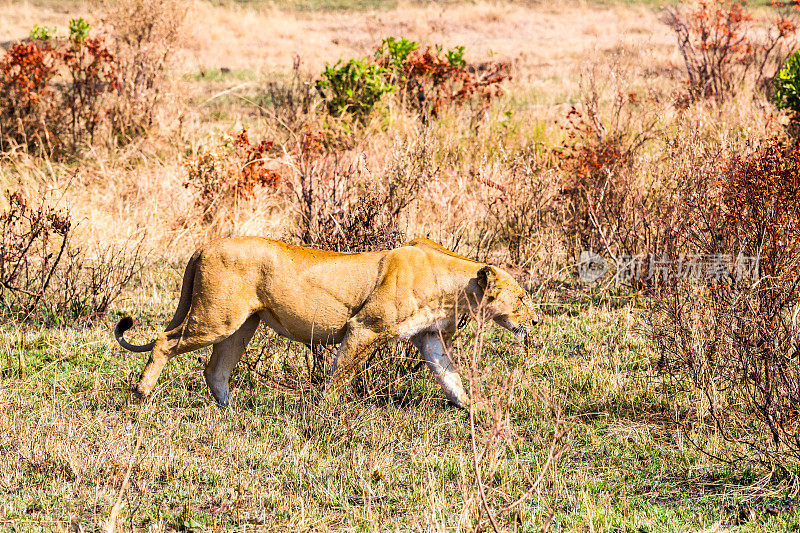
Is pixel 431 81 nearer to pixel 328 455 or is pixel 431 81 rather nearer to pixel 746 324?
pixel 746 324

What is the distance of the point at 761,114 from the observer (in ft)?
44.5

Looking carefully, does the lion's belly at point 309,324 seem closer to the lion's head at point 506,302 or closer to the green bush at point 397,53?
the lion's head at point 506,302

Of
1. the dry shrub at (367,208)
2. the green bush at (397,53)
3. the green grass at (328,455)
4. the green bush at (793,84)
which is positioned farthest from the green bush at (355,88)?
the green grass at (328,455)

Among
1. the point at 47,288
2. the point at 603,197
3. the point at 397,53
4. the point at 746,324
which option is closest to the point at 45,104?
the point at 397,53

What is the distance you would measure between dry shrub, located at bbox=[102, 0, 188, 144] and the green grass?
25.9ft

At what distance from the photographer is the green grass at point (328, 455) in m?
4.71

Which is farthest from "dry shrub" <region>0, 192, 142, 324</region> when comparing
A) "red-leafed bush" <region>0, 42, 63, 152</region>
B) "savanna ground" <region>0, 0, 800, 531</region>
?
"red-leafed bush" <region>0, 42, 63, 152</region>

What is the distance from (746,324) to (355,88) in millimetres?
9406

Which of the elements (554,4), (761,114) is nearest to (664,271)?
(761,114)

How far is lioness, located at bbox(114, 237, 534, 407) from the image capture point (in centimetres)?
570

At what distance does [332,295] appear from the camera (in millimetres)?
5777

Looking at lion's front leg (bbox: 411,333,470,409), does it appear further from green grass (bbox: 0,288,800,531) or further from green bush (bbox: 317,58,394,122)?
green bush (bbox: 317,58,394,122)

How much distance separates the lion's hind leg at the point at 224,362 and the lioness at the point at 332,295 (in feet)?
1.02

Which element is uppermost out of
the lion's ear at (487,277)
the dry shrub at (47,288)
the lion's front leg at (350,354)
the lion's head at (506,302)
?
the lion's ear at (487,277)
